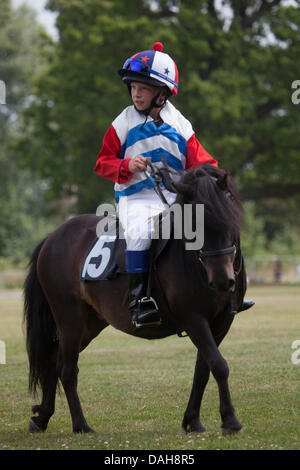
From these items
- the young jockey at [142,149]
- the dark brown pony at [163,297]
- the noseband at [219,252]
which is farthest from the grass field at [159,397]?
the noseband at [219,252]

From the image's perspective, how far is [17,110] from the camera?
51344 millimetres

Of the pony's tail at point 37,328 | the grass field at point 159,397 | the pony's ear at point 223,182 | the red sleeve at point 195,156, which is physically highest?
the red sleeve at point 195,156

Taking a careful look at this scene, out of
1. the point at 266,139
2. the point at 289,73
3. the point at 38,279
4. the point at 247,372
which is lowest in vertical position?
the point at 247,372

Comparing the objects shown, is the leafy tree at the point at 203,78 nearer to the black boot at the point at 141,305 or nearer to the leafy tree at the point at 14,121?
the leafy tree at the point at 14,121

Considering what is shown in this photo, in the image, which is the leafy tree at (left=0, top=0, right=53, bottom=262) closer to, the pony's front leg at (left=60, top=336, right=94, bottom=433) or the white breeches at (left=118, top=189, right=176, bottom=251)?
the pony's front leg at (left=60, top=336, right=94, bottom=433)

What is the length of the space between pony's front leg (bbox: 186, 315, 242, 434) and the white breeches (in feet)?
2.62

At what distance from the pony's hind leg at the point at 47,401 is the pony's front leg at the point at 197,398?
145cm

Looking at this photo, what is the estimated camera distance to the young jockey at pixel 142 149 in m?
5.90

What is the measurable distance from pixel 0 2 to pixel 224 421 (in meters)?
45.6

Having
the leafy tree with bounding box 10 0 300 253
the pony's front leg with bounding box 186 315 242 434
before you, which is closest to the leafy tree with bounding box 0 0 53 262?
the leafy tree with bounding box 10 0 300 253

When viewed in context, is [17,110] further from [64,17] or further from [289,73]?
[289,73]

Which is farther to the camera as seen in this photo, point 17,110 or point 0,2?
point 17,110

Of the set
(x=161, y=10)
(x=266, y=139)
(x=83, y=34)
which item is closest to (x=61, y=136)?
(x=83, y=34)

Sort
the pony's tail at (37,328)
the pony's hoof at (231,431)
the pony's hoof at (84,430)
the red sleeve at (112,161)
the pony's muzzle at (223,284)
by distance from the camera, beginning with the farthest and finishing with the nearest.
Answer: the pony's tail at (37,328)
the pony's hoof at (84,430)
the red sleeve at (112,161)
the pony's hoof at (231,431)
the pony's muzzle at (223,284)
